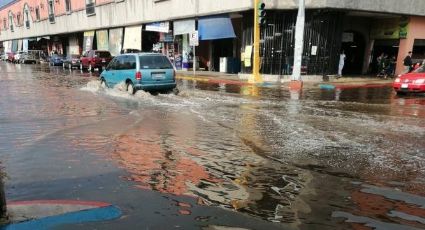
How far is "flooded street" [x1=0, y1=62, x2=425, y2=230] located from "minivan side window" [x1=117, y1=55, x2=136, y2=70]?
122 inches

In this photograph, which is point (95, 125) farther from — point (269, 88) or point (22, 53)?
point (22, 53)

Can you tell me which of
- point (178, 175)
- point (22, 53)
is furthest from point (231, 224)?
point (22, 53)

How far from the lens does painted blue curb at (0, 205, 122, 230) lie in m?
4.15

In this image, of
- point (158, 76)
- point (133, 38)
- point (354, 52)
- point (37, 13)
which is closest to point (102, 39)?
point (133, 38)

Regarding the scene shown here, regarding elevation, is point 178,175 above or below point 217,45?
below

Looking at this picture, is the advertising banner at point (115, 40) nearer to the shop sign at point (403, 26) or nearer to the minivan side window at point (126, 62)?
the shop sign at point (403, 26)

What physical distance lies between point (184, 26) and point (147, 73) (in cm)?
1688

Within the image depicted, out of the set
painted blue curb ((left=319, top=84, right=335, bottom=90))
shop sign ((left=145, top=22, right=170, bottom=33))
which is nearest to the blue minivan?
painted blue curb ((left=319, top=84, right=335, bottom=90))

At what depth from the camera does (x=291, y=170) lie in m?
6.62

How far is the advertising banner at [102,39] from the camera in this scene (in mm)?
46209

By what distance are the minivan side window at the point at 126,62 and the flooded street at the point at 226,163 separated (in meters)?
3.11

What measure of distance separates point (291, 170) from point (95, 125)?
5.88 m

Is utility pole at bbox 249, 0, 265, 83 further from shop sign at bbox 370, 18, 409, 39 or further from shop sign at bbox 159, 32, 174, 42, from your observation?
shop sign at bbox 159, 32, 174, 42

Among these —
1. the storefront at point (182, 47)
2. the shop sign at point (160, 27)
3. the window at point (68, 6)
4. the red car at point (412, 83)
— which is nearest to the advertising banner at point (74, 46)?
the window at point (68, 6)
